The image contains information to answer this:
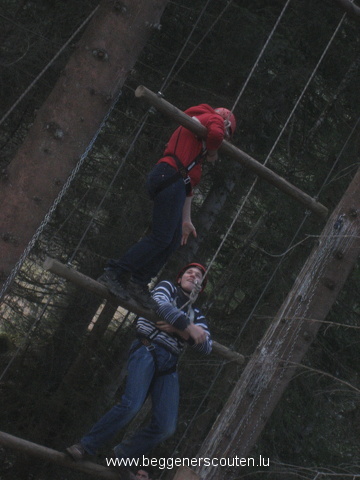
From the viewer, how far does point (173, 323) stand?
5.02 m

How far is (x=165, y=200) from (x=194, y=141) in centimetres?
43

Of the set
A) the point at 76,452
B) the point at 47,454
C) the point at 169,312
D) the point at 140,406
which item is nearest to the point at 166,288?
the point at 169,312

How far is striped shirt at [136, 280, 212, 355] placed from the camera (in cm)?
504

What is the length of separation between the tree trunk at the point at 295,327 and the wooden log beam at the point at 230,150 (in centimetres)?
23

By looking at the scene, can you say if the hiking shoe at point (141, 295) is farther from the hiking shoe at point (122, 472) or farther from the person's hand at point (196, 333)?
the hiking shoe at point (122, 472)

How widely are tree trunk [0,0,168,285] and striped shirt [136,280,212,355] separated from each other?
3.12 feet

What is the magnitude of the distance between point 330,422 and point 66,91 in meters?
5.64

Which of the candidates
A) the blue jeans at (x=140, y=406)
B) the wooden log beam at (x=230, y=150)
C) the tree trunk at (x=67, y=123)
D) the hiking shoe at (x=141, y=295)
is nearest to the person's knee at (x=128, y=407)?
the blue jeans at (x=140, y=406)

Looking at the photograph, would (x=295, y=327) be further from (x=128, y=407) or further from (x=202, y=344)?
(x=128, y=407)

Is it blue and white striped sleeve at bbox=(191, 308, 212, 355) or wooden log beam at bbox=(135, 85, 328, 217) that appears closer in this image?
wooden log beam at bbox=(135, 85, 328, 217)

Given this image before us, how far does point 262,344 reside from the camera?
5613 millimetres

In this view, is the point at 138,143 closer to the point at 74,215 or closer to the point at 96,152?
the point at 96,152

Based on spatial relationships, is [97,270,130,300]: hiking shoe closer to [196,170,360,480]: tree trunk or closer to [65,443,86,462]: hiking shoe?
[65,443,86,462]: hiking shoe

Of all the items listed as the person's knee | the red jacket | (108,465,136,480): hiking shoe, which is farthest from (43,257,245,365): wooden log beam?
(108,465,136,480): hiking shoe
